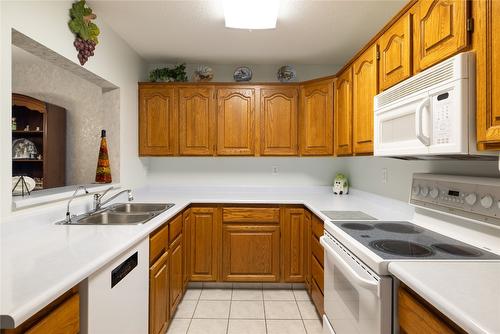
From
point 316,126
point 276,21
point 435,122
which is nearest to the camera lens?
point 435,122

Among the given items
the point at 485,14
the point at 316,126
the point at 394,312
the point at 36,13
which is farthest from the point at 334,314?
the point at 36,13

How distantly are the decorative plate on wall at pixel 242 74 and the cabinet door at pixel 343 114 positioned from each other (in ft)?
3.01

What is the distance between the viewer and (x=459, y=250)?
3.66 ft

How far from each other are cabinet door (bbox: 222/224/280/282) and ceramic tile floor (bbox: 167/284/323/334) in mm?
144

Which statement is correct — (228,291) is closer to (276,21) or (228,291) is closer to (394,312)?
(394,312)

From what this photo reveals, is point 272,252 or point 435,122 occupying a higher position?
point 435,122

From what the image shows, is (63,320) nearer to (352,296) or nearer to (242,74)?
(352,296)

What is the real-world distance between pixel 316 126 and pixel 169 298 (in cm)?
199

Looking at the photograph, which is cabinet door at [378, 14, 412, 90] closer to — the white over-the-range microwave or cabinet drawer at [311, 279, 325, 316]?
the white over-the-range microwave

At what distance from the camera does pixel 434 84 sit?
3.70ft

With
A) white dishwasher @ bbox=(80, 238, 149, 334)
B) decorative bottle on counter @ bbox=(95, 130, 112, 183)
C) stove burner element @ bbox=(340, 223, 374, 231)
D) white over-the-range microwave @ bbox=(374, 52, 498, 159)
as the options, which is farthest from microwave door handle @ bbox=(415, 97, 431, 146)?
decorative bottle on counter @ bbox=(95, 130, 112, 183)

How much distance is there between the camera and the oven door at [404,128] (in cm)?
116

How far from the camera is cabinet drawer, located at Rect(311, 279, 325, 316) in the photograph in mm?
1937

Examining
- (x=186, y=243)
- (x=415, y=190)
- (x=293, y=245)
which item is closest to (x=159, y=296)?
(x=186, y=243)
